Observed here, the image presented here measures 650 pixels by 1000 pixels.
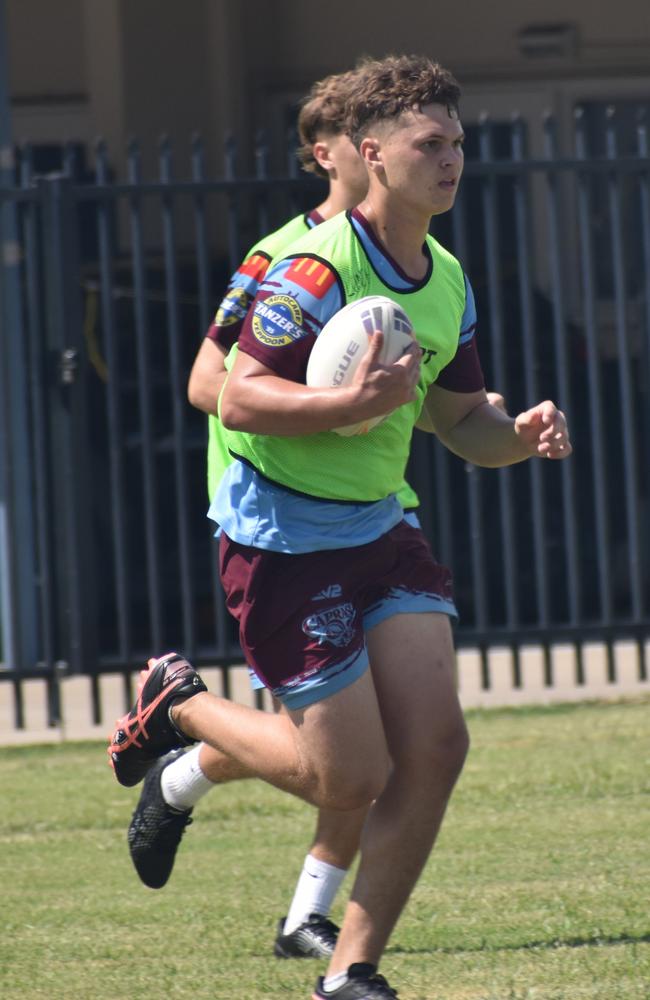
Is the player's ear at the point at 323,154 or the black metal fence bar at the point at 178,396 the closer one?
the player's ear at the point at 323,154

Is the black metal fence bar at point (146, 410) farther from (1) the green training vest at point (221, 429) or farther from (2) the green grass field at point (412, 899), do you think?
(1) the green training vest at point (221, 429)

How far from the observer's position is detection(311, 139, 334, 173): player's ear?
15.1 feet

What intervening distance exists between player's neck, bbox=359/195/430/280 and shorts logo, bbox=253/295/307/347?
0.89ft

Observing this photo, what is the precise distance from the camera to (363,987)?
3.45m

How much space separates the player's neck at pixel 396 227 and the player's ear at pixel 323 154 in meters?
0.98

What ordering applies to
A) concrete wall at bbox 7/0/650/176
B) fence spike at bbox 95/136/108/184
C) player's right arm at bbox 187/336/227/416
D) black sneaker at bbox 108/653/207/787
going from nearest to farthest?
black sneaker at bbox 108/653/207/787 < player's right arm at bbox 187/336/227/416 < fence spike at bbox 95/136/108/184 < concrete wall at bbox 7/0/650/176

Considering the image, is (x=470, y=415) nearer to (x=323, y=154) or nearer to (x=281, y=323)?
(x=281, y=323)

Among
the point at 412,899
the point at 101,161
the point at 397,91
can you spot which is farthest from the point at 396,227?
the point at 101,161

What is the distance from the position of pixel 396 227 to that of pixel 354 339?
37 centimetres

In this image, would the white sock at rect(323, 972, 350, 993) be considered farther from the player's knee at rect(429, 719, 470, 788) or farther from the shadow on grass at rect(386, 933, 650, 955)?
the shadow on grass at rect(386, 933, 650, 955)

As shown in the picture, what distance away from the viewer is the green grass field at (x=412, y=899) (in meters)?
3.92

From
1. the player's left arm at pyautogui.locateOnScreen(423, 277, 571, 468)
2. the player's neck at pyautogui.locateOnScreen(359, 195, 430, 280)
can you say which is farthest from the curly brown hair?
the player's left arm at pyautogui.locateOnScreen(423, 277, 571, 468)

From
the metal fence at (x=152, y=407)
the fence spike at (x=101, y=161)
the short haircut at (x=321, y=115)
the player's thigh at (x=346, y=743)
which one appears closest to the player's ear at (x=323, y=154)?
the short haircut at (x=321, y=115)

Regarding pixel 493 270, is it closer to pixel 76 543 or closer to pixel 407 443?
pixel 76 543
